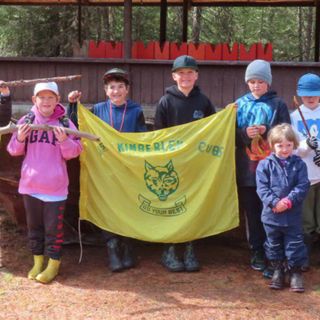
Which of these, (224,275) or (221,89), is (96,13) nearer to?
(221,89)

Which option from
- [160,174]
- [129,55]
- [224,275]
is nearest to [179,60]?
[160,174]

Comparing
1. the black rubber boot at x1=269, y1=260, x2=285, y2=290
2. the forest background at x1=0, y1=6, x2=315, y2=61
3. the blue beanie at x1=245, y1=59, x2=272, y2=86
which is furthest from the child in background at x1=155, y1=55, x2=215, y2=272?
the forest background at x1=0, y1=6, x2=315, y2=61

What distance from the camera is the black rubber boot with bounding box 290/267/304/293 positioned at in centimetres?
450

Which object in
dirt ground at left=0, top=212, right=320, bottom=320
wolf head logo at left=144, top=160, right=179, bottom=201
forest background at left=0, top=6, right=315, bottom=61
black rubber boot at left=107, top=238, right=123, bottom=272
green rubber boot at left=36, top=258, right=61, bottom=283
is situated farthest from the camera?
forest background at left=0, top=6, right=315, bottom=61

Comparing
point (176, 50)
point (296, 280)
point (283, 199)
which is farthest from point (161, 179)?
point (176, 50)

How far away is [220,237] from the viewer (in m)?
6.17

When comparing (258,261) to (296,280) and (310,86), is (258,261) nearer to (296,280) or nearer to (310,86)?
(296,280)

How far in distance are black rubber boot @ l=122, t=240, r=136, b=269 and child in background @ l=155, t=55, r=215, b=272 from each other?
304 millimetres

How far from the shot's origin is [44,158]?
180 inches

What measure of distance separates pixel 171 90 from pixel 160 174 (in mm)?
809

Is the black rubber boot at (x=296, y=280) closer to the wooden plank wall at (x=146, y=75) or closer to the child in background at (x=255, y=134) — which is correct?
the child in background at (x=255, y=134)

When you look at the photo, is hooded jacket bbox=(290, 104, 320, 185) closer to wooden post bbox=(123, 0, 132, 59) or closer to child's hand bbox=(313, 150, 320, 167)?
child's hand bbox=(313, 150, 320, 167)

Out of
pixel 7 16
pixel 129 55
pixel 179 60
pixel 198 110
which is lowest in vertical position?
pixel 198 110

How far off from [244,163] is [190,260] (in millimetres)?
1056
